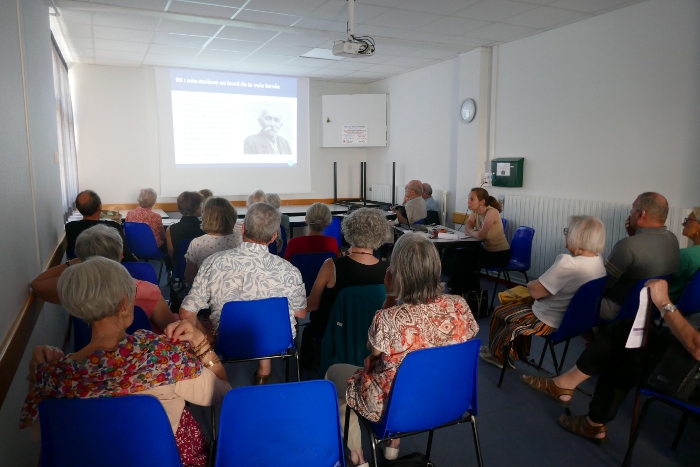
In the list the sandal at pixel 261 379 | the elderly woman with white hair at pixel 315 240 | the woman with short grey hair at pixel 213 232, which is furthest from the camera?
the elderly woman with white hair at pixel 315 240

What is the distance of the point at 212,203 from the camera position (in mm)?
3402

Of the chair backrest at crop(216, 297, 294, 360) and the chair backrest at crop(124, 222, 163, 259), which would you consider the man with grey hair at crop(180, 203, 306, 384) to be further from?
the chair backrest at crop(124, 222, 163, 259)

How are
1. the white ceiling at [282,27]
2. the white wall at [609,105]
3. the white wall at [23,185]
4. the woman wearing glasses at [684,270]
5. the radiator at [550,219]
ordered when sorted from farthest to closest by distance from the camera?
the radiator at [550,219] → the white ceiling at [282,27] → the white wall at [609,105] → the woman wearing glasses at [684,270] → the white wall at [23,185]

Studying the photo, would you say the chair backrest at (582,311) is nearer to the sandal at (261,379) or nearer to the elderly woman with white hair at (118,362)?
the sandal at (261,379)

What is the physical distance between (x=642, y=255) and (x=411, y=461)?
195 cm

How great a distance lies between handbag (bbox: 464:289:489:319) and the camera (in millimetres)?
4543

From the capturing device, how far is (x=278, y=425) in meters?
1.39

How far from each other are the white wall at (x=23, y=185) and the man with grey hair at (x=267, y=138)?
4226 millimetres

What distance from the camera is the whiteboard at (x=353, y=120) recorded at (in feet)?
27.8

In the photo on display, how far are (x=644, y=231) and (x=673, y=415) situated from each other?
1131 millimetres

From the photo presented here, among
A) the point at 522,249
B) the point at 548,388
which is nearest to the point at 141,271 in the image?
the point at 548,388

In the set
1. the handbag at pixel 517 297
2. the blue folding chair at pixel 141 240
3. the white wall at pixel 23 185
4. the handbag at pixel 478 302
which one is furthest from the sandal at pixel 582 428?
the blue folding chair at pixel 141 240

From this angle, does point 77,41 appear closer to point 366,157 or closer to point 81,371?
point 366,157

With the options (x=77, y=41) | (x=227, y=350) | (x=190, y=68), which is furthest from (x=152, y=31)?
(x=227, y=350)
